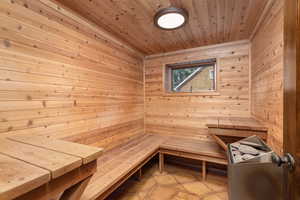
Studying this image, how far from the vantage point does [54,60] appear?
4.84 feet

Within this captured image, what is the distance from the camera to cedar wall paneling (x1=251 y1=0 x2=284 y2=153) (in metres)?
1.31

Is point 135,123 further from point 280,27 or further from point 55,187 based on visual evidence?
point 280,27

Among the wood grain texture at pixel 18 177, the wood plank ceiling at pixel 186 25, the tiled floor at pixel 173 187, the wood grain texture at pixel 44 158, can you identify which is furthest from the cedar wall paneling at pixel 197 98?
the wood grain texture at pixel 18 177

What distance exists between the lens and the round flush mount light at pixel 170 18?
1578 mm

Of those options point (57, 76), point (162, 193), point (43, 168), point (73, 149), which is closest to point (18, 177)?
point (43, 168)

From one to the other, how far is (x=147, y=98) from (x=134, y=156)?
1553 mm

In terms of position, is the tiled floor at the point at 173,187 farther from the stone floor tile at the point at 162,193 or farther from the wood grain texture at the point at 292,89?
the wood grain texture at the point at 292,89

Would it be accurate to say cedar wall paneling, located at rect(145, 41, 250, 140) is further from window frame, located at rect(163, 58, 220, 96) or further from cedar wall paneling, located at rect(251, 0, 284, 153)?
cedar wall paneling, located at rect(251, 0, 284, 153)

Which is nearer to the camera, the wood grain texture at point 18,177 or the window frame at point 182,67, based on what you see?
the wood grain texture at point 18,177

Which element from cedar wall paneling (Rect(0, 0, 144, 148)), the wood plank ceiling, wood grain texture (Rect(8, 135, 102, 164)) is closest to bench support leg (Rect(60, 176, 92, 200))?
wood grain texture (Rect(8, 135, 102, 164))

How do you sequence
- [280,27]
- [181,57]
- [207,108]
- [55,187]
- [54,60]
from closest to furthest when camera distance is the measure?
[55,187] → [280,27] → [54,60] → [207,108] → [181,57]

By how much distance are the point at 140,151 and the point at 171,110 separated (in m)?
1.21

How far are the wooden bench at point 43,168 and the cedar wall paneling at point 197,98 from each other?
2240 millimetres

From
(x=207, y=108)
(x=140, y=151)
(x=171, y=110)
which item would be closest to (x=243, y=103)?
(x=207, y=108)
